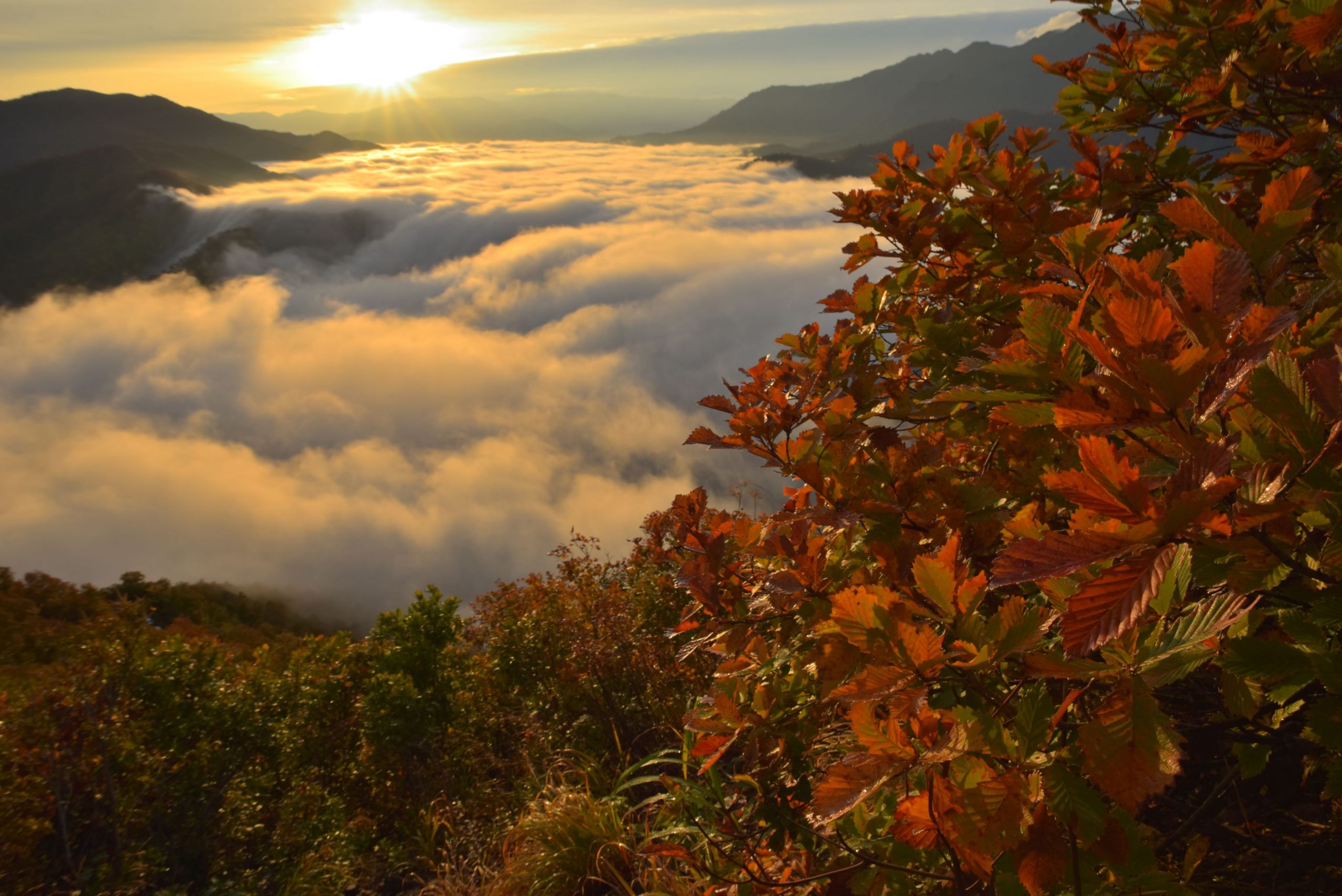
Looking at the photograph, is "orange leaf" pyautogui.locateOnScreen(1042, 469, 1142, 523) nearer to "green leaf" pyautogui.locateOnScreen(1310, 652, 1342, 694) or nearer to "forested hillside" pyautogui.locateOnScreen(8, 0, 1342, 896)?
"forested hillside" pyautogui.locateOnScreen(8, 0, 1342, 896)

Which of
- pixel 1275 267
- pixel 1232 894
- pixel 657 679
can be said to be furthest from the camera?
pixel 657 679

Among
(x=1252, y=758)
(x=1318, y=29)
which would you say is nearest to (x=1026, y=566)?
(x=1252, y=758)

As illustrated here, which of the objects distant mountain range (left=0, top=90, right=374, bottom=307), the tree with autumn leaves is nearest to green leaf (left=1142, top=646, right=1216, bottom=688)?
the tree with autumn leaves

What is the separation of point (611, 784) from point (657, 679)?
4.11 feet

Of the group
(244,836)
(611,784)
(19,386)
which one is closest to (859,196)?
(611,784)

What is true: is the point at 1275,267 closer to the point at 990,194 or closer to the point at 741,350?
the point at 990,194

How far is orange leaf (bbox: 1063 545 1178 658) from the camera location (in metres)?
0.59

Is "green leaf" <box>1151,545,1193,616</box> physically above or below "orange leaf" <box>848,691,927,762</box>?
above

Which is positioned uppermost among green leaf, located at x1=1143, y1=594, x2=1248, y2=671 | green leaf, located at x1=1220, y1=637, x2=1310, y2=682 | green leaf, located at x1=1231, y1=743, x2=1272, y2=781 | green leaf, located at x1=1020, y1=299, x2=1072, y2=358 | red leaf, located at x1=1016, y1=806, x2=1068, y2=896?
green leaf, located at x1=1020, y1=299, x2=1072, y2=358

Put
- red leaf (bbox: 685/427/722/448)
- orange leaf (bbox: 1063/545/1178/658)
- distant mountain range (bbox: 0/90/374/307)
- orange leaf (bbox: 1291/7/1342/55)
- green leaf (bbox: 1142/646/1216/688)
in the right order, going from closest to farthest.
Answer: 1. orange leaf (bbox: 1063/545/1178/658)
2. green leaf (bbox: 1142/646/1216/688)
3. orange leaf (bbox: 1291/7/1342/55)
4. red leaf (bbox: 685/427/722/448)
5. distant mountain range (bbox: 0/90/374/307)

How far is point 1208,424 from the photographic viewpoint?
2.67ft

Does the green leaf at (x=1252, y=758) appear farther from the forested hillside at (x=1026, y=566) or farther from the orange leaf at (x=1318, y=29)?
the orange leaf at (x=1318, y=29)

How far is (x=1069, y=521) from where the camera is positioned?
0.84 meters

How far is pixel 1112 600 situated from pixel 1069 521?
0.84 ft
